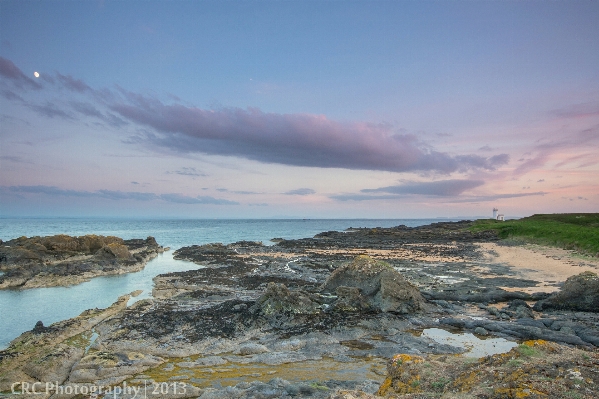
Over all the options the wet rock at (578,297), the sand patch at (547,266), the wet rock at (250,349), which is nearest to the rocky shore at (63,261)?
the wet rock at (250,349)

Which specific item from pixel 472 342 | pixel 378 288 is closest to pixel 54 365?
pixel 378 288

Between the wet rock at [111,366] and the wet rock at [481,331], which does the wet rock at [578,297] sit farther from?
the wet rock at [111,366]

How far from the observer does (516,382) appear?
5664mm

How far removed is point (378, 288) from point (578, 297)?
9.48 m

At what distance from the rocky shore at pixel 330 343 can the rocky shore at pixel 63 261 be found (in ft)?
32.8

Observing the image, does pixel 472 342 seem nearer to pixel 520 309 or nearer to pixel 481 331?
pixel 481 331

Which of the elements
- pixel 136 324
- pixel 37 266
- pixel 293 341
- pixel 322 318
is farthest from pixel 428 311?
pixel 37 266

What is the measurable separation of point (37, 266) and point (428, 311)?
3030cm

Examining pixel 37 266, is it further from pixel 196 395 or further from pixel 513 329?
pixel 513 329

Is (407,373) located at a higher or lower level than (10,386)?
higher

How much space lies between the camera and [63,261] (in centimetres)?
3500

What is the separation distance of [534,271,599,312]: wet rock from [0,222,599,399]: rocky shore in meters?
0.05

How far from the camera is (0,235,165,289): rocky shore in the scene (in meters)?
25.5

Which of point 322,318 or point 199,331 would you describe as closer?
point 199,331
